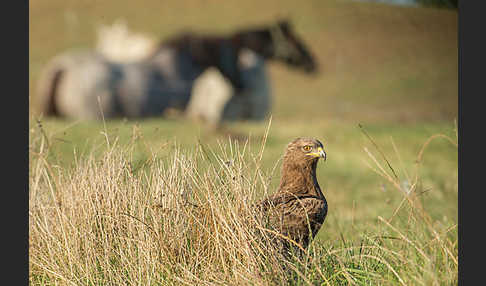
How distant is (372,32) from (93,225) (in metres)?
20.0

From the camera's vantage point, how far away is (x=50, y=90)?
16.4 meters

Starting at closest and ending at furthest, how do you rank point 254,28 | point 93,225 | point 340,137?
point 93,225
point 340,137
point 254,28

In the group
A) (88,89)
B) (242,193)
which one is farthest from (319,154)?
(88,89)

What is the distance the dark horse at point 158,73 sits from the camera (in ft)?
49.2

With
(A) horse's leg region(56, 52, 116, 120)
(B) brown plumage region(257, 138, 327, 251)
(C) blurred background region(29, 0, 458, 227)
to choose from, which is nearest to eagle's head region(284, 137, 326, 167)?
(B) brown plumage region(257, 138, 327, 251)

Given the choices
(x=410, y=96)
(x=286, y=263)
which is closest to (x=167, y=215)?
(x=286, y=263)

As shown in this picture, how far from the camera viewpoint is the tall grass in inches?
120

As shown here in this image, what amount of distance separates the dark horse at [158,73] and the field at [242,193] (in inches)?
46.5

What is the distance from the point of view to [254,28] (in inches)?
617

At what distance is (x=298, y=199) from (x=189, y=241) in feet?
2.52

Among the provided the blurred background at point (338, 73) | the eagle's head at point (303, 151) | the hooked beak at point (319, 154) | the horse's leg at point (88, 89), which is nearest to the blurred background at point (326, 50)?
the blurred background at point (338, 73)

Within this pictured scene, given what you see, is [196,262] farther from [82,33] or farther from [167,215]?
[82,33]

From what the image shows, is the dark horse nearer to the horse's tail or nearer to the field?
the horse's tail

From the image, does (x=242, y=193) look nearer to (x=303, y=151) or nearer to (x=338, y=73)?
(x=303, y=151)
